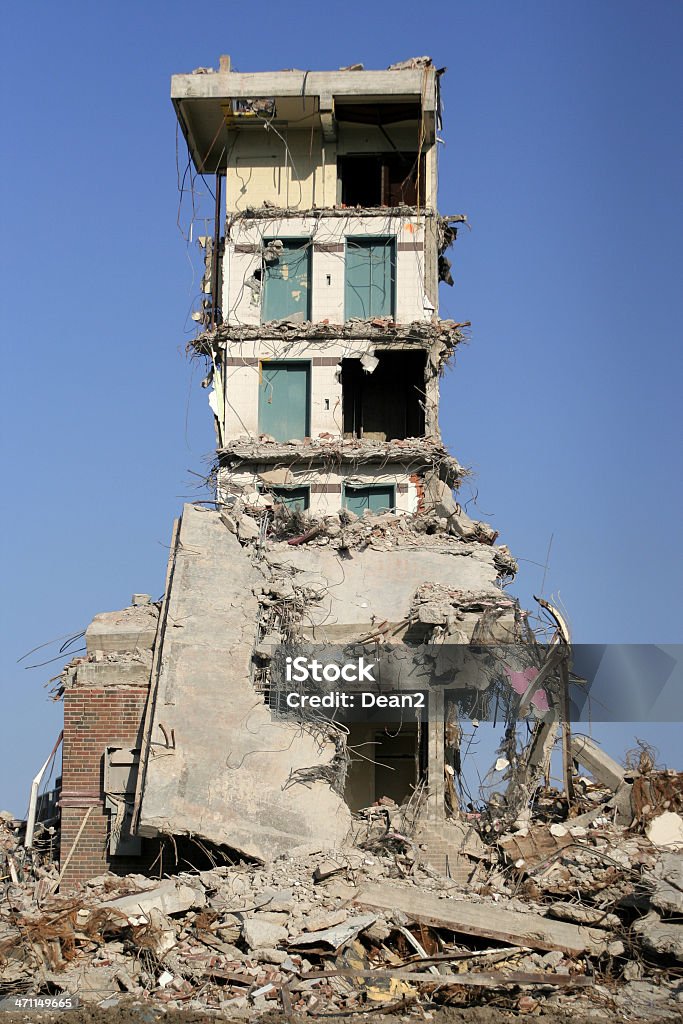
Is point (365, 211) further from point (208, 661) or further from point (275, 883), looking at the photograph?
point (275, 883)

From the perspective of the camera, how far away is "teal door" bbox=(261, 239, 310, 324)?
119 ft

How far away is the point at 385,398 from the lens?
37688mm

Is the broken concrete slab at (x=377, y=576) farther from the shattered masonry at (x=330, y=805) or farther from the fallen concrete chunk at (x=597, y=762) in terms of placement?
the fallen concrete chunk at (x=597, y=762)

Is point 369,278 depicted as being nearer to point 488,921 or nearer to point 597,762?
point 597,762

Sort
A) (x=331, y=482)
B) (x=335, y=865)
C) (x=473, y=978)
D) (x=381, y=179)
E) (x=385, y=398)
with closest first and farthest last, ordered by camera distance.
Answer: (x=473, y=978) → (x=335, y=865) → (x=331, y=482) → (x=381, y=179) → (x=385, y=398)

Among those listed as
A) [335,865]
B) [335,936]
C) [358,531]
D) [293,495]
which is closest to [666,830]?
[335,865]

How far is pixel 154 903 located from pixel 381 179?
23.8 metres

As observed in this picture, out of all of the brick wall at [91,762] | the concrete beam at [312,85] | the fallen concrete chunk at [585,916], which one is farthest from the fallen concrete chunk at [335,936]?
the concrete beam at [312,85]

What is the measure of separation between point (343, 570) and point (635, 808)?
705 cm

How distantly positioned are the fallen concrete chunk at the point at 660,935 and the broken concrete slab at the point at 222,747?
4975 millimetres

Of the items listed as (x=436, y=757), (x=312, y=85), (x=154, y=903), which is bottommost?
(x=154, y=903)

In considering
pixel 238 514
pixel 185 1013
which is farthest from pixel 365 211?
pixel 185 1013

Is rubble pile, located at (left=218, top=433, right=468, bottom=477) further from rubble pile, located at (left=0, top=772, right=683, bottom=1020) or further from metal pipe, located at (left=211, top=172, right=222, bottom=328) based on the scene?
rubble pile, located at (left=0, top=772, right=683, bottom=1020)

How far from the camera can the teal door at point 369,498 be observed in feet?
114
